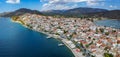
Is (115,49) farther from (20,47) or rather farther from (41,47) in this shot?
(20,47)

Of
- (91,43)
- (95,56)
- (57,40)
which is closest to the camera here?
(95,56)

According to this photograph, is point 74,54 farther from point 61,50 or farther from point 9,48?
point 9,48

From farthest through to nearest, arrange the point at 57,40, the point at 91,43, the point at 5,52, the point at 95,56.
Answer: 1. the point at 57,40
2. the point at 91,43
3. the point at 5,52
4. the point at 95,56

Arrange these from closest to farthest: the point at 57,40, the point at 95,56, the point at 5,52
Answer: the point at 95,56, the point at 5,52, the point at 57,40

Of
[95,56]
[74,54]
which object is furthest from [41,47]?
[95,56]

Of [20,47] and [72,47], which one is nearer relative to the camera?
[72,47]

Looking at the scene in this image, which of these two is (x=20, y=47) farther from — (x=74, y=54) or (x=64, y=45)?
(x=74, y=54)

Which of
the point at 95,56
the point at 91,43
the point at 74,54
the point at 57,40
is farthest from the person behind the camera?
the point at 57,40

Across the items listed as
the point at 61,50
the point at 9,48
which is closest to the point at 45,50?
the point at 61,50
